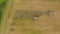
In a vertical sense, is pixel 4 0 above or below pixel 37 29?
above

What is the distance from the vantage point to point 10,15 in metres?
0.95

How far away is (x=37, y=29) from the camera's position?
2.86 feet

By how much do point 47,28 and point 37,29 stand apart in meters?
0.07

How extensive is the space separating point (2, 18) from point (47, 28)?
332 millimetres

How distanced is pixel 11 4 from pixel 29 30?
0.89 ft

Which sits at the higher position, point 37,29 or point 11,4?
point 11,4

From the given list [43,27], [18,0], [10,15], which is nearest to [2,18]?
[10,15]

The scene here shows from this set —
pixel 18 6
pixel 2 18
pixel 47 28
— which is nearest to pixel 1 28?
pixel 2 18

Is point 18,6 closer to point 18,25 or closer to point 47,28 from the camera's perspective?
point 18,25

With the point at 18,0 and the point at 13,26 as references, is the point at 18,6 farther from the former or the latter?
the point at 13,26

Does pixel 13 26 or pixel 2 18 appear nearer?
pixel 13 26

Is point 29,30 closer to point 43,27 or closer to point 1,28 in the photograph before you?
point 43,27

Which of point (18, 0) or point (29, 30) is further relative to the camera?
point (18, 0)

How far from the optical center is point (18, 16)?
940 millimetres
